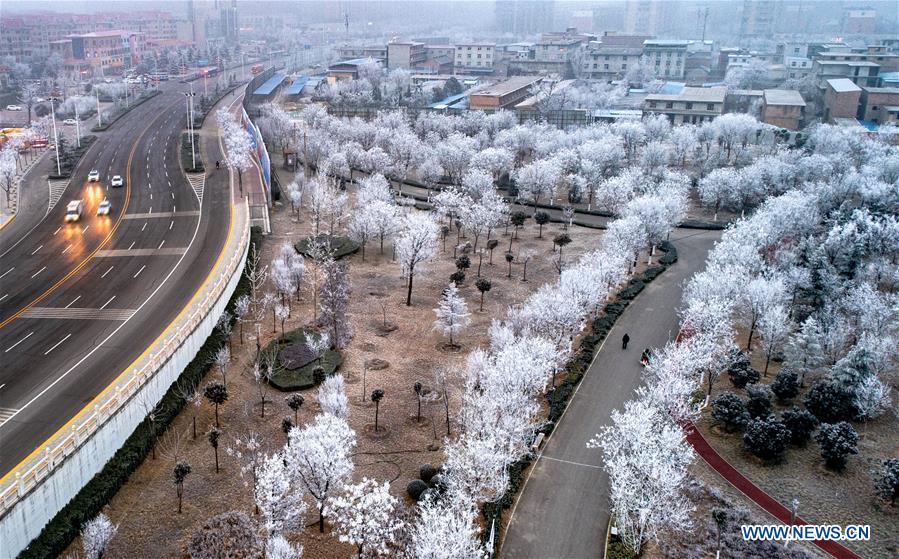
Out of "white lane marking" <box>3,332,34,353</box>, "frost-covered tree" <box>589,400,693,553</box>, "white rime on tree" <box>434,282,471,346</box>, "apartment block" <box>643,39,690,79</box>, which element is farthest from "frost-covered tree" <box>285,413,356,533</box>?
"apartment block" <box>643,39,690,79</box>

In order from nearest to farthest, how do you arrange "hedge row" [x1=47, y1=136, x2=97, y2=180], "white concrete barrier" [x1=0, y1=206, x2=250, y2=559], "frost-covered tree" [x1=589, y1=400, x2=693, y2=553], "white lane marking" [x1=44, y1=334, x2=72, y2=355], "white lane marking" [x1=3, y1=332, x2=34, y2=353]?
"white concrete barrier" [x1=0, y1=206, x2=250, y2=559] < "frost-covered tree" [x1=589, y1=400, x2=693, y2=553] < "white lane marking" [x1=44, y1=334, x2=72, y2=355] < "white lane marking" [x1=3, y1=332, x2=34, y2=353] < "hedge row" [x1=47, y1=136, x2=97, y2=180]

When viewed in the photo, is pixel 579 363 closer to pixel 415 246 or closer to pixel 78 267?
pixel 415 246

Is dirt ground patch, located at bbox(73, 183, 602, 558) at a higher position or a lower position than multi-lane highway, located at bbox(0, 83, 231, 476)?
lower

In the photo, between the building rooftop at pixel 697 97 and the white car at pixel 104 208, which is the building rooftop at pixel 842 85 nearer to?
the building rooftop at pixel 697 97

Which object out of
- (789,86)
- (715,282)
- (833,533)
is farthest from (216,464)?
(789,86)

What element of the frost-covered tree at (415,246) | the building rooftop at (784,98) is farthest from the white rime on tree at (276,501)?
the building rooftop at (784,98)

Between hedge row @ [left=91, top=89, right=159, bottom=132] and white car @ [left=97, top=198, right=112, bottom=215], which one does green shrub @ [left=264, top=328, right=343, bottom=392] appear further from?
hedge row @ [left=91, top=89, right=159, bottom=132]

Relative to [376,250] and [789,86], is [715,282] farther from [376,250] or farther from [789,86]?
[789,86]
